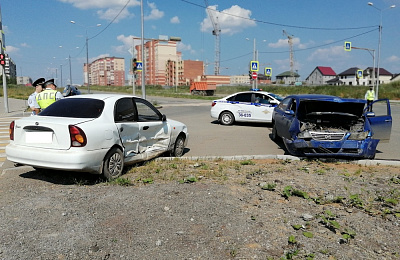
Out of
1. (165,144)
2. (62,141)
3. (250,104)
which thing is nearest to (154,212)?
(62,141)

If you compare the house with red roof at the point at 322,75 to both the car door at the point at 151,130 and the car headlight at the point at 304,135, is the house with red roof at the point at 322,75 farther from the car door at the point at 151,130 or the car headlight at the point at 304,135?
the car door at the point at 151,130

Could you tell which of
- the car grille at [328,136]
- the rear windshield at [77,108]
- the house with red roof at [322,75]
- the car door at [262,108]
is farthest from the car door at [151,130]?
Answer: the house with red roof at [322,75]

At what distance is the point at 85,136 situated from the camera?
5.14 m

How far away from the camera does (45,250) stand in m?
3.29

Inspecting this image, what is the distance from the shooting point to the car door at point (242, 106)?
14.6 m

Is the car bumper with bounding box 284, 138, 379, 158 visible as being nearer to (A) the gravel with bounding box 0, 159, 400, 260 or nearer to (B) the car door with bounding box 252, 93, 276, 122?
(A) the gravel with bounding box 0, 159, 400, 260

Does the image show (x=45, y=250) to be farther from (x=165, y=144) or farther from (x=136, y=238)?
(x=165, y=144)

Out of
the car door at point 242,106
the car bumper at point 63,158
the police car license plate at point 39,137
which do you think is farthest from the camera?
the car door at point 242,106

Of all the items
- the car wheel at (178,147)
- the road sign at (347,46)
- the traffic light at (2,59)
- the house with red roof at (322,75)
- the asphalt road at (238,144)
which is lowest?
the asphalt road at (238,144)

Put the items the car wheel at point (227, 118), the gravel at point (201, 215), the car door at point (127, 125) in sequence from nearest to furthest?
the gravel at point (201, 215) → the car door at point (127, 125) → the car wheel at point (227, 118)

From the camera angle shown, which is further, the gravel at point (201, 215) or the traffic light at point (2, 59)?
the traffic light at point (2, 59)

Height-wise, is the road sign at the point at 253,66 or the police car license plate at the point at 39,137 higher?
the road sign at the point at 253,66

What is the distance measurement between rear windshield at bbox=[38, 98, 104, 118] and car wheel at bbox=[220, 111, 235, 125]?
9570mm


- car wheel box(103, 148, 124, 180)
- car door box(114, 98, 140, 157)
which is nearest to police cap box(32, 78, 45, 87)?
car door box(114, 98, 140, 157)
